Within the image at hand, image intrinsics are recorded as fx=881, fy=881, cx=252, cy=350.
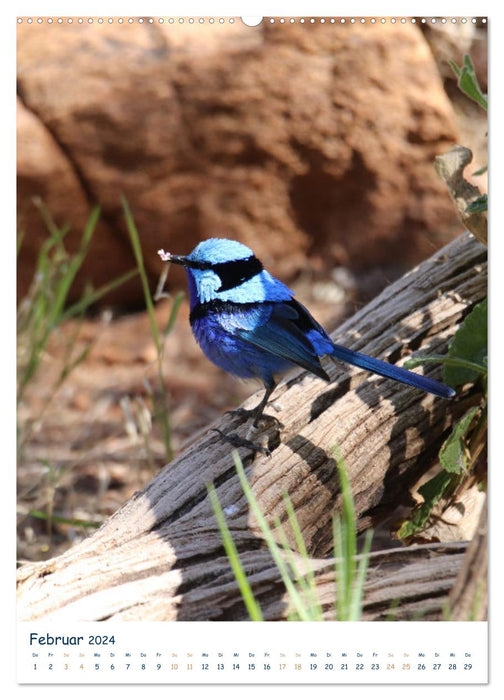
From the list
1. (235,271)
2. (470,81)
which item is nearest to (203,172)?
(235,271)

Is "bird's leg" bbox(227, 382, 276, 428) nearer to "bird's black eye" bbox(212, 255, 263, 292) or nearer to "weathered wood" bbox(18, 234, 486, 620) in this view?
"weathered wood" bbox(18, 234, 486, 620)

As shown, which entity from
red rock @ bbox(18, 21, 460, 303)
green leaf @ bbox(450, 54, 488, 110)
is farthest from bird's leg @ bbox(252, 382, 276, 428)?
red rock @ bbox(18, 21, 460, 303)

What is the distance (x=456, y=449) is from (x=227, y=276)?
959mm

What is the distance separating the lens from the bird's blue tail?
9.16 ft

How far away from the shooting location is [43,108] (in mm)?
4125

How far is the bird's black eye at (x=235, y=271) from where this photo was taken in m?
3.01

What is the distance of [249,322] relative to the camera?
9.71ft

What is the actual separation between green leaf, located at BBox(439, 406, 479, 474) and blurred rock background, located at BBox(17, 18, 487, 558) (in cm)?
120

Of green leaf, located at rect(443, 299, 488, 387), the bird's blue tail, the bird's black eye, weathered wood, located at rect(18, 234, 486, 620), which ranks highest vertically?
the bird's black eye

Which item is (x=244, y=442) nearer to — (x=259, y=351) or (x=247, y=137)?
(x=259, y=351)

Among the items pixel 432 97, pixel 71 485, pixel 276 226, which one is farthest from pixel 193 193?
pixel 71 485
